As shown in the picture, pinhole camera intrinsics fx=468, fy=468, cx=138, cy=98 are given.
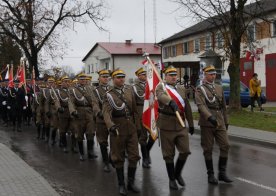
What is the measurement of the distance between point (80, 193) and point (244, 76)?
1175 inches

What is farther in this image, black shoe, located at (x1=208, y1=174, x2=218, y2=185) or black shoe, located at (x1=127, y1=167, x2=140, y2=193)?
black shoe, located at (x1=208, y1=174, x2=218, y2=185)

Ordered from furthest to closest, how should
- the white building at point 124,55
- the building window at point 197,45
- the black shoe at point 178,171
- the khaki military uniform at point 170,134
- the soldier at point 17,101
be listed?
the white building at point 124,55 < the building window at point 197,45 < the soldier at point 17,101 < the black shoe at point 178,171 < the khaki military uniform at point 170,134

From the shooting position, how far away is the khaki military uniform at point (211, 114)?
26.5 feet

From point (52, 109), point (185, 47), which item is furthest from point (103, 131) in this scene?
point (185, 47)

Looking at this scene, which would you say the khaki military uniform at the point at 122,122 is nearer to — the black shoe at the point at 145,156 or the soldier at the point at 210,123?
the soldier at the point at 210,123

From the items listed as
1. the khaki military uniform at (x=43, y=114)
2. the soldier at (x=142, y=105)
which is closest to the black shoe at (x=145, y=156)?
the soldier at (x=142, y=105)

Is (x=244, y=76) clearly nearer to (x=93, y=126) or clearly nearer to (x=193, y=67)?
(x=193, y=67)

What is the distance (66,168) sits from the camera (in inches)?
392

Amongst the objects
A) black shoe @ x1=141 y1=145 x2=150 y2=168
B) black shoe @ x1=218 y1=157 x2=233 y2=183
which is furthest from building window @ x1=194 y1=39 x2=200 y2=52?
black shoe @ x1=218 y1=157 x2=233 y2=183

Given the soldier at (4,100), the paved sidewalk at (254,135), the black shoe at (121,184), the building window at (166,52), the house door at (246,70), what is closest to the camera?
the black shoe at (121,184)

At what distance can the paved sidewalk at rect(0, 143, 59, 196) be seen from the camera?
23.5 ft

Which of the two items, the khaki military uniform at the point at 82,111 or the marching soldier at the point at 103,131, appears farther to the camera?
the khaki military uniform at the point at 82,111

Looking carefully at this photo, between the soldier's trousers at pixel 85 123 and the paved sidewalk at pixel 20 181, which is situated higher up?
the soldier's trousers at pixel 85 123

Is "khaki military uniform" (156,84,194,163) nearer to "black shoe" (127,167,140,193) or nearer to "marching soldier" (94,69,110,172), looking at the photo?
"black shoe" (127,167,140,193)
